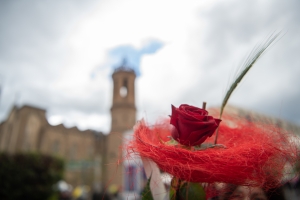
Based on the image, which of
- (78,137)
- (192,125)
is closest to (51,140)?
(78,137)

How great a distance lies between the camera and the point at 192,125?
2.74 feet

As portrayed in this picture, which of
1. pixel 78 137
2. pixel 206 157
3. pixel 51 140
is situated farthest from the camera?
pixel 78 137

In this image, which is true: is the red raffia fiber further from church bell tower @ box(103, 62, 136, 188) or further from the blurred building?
church bell tower @ box(103, 62, 136, 188)

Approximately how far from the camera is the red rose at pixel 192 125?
831 millimetres

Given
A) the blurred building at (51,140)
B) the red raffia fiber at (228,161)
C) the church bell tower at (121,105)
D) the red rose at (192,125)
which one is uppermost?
the church bell tower at (121,105)

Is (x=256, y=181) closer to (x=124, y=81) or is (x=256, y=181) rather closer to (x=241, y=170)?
(x=241, y=170)

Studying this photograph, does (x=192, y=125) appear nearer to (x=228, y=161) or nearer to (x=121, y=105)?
(x=228, y=161)

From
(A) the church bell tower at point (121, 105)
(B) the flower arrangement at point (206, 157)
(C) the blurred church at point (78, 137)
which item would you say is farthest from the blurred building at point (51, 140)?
(B) the flower arrangement at point (206, 157)

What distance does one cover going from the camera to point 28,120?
20359mm

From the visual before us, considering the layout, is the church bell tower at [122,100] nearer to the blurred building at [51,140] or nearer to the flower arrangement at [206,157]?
the blurred building at [51,140]

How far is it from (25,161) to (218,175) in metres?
11.7

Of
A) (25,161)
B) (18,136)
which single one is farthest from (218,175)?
(18,136)

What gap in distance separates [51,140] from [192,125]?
25.3 metres

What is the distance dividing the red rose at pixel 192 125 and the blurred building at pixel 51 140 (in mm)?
17622
